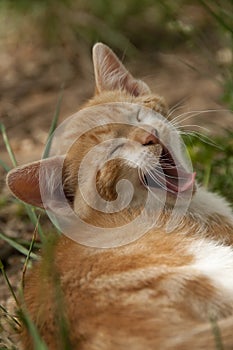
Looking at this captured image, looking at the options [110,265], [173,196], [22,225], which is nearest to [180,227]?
Result: [173,196]

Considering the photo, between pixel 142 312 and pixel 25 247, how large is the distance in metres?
1.23

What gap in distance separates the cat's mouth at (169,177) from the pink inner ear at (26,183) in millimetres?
369

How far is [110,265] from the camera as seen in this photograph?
2.39 m

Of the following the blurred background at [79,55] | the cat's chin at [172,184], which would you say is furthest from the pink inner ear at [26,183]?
the blurred background at [79,55]

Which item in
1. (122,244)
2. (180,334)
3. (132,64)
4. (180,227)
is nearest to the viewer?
(180,334)

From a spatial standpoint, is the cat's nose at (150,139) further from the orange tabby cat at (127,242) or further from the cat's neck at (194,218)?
the cat's neck at (194,218)

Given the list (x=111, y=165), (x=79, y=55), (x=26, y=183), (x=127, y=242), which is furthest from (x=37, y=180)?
(x=79, y=55)

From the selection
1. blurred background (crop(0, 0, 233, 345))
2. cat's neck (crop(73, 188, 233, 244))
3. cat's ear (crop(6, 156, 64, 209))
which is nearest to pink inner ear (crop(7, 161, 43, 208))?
cat's ear (crop(6, 156, 64, 209))

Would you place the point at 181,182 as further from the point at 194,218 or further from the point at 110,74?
the point at 110,74

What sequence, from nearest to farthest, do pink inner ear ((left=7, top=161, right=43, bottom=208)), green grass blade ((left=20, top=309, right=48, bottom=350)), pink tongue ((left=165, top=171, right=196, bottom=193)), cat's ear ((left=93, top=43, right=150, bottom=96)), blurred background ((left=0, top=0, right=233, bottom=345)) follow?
green grass blade ((left=20, top=309, right=48, bottom=350)), pink inner ear ((left=7, top=161, right=43, bottom=208)), pink tongue ((left=165, top=171, right=196, bottom=193)), cat's ear ((left=93, top=43, right=150, bottom=96)), blurred background ((left=0, top=0, right=233, bottom=345))

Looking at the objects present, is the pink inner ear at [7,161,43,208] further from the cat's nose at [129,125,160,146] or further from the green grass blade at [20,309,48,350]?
the green grass blade at [20,309,48,350]

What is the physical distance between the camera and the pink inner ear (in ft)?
8.62

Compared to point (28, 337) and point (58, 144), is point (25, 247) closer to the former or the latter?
point (58, 144)

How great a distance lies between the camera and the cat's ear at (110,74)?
3.11m
